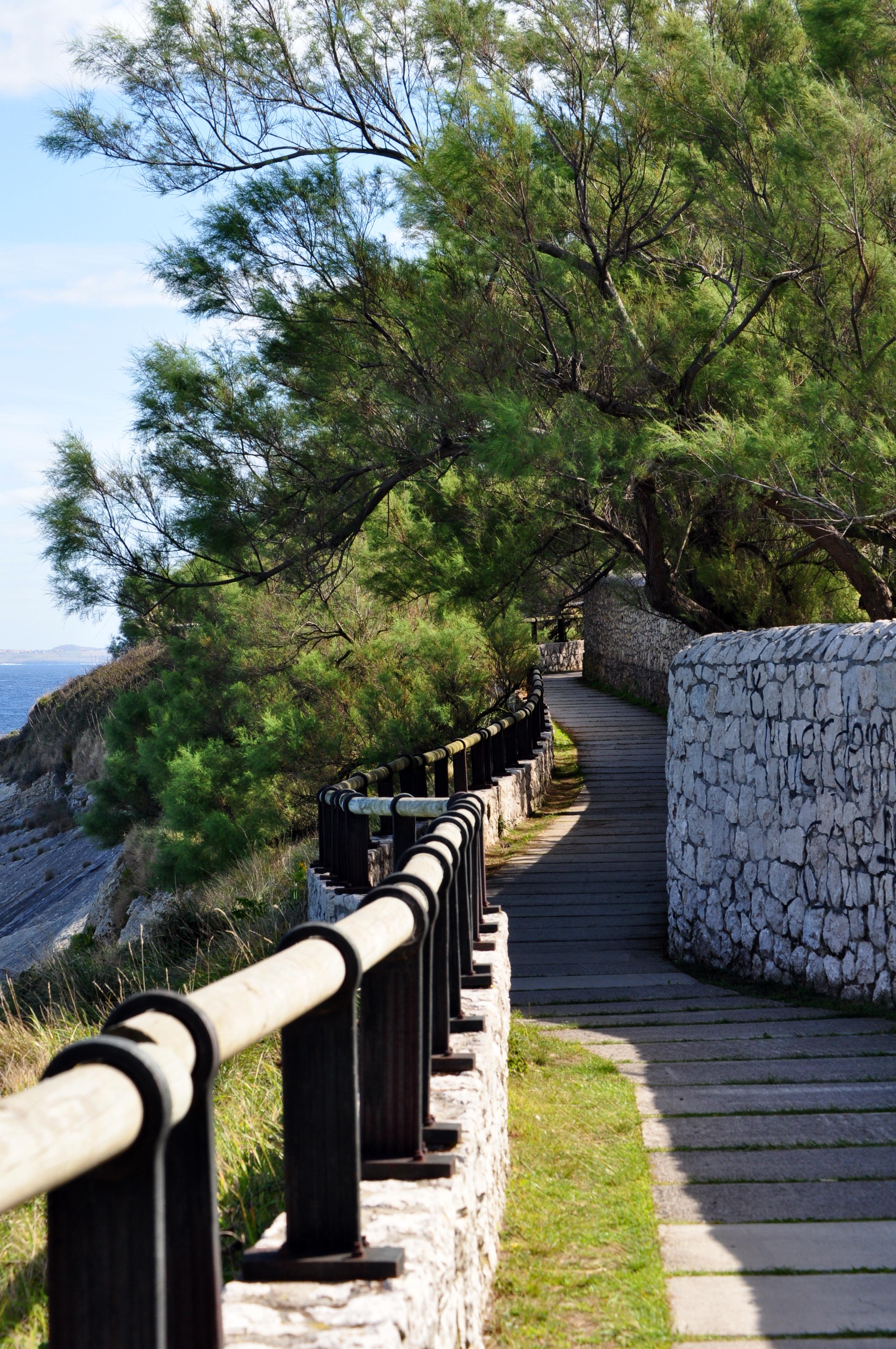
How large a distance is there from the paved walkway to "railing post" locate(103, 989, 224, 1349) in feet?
5.13

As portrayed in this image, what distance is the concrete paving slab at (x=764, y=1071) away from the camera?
439cm

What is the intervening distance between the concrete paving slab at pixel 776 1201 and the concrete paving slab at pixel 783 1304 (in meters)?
0.36

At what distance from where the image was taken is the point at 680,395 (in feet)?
26.9

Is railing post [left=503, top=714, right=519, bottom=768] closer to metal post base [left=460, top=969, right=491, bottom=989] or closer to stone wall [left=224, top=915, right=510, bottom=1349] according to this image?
metal post base [left=460, top=969, right=491, bottom=989]

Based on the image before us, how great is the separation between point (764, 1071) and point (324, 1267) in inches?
125

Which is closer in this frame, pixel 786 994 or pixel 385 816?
pixel 786 994

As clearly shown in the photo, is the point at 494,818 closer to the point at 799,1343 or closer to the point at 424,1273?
the point at 799,1343

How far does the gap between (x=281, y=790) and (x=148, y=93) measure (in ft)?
28.3

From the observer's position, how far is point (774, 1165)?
3566 mm

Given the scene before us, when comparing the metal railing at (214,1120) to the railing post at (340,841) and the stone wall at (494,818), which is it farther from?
the railing post at (340,841)

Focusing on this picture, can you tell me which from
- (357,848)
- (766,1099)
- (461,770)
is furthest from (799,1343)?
(461,770)

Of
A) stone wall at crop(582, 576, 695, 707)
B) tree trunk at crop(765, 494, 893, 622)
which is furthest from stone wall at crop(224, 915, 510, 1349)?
stone wall at crop(582, 576, 695, 707)

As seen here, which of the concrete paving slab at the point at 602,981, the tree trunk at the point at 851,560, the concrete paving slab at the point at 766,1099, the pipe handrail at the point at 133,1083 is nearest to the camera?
the pipe handrail at the point at 133,1083

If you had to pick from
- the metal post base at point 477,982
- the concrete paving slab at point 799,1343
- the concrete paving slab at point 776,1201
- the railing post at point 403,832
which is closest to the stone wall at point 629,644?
→ the railing post at point 403,832
